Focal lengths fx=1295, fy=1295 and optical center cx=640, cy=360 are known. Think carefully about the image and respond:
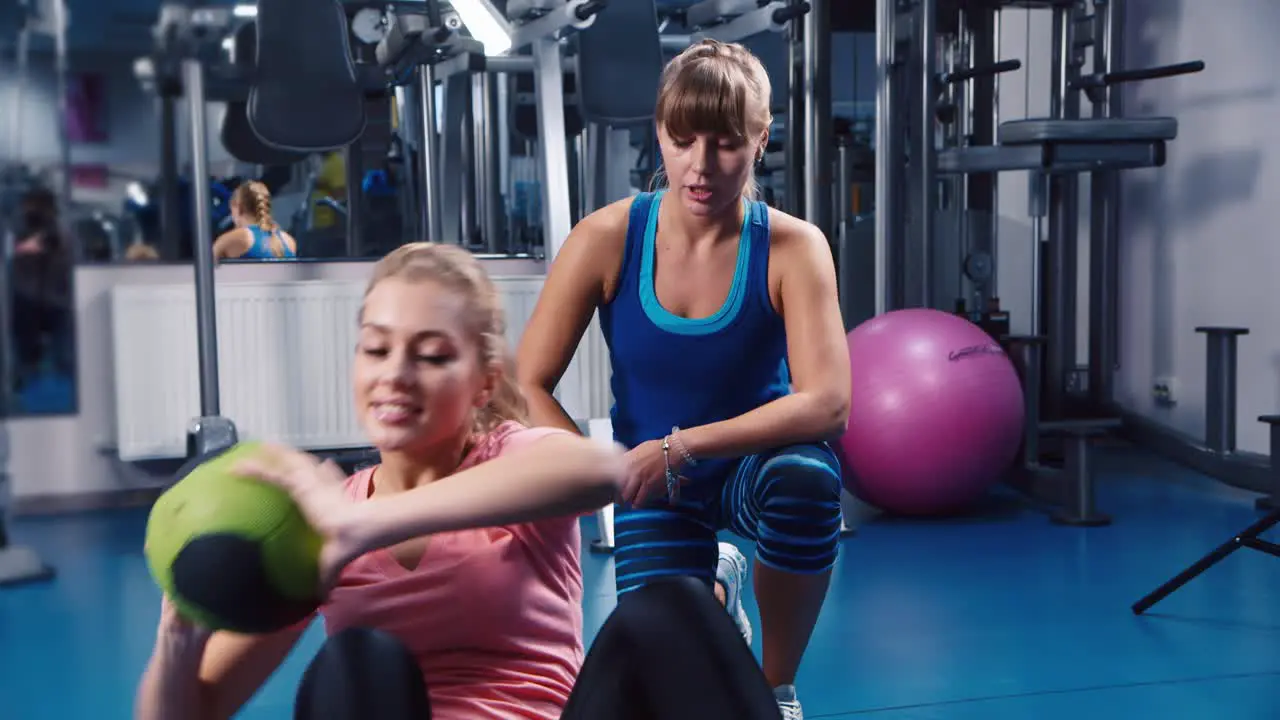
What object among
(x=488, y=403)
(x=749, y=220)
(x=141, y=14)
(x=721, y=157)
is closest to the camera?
(x=488, y=403)

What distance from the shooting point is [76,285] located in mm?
4184

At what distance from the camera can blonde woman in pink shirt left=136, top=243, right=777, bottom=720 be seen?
100 cm

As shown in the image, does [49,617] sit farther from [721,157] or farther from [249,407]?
[721,157]

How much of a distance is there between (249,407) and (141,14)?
147cm

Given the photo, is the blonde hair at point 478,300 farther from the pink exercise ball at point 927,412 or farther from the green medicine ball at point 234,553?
the pink exercise ball at point 927,412

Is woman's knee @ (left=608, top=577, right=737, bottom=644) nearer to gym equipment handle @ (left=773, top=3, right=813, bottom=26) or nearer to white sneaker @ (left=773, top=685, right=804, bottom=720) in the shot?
white sneaker @ (left=773, top=685, right=804, bottom=720)

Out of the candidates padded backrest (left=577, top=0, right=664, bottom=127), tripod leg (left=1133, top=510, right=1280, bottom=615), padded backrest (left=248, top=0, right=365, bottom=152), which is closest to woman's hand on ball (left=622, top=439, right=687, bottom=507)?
tripod leg (left=1133, top=510, right=1280, bottom=615)

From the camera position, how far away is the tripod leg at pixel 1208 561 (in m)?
2.45

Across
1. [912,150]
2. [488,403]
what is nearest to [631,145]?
[912,150]

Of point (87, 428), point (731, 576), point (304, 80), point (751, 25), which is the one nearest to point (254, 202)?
point (304, 80)

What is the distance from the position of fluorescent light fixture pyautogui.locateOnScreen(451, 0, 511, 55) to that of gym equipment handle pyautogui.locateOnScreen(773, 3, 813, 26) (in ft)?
2.64

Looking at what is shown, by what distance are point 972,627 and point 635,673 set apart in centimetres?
175

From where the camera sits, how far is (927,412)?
135 inches

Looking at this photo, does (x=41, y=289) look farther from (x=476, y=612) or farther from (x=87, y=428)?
(x=476, y=612)
